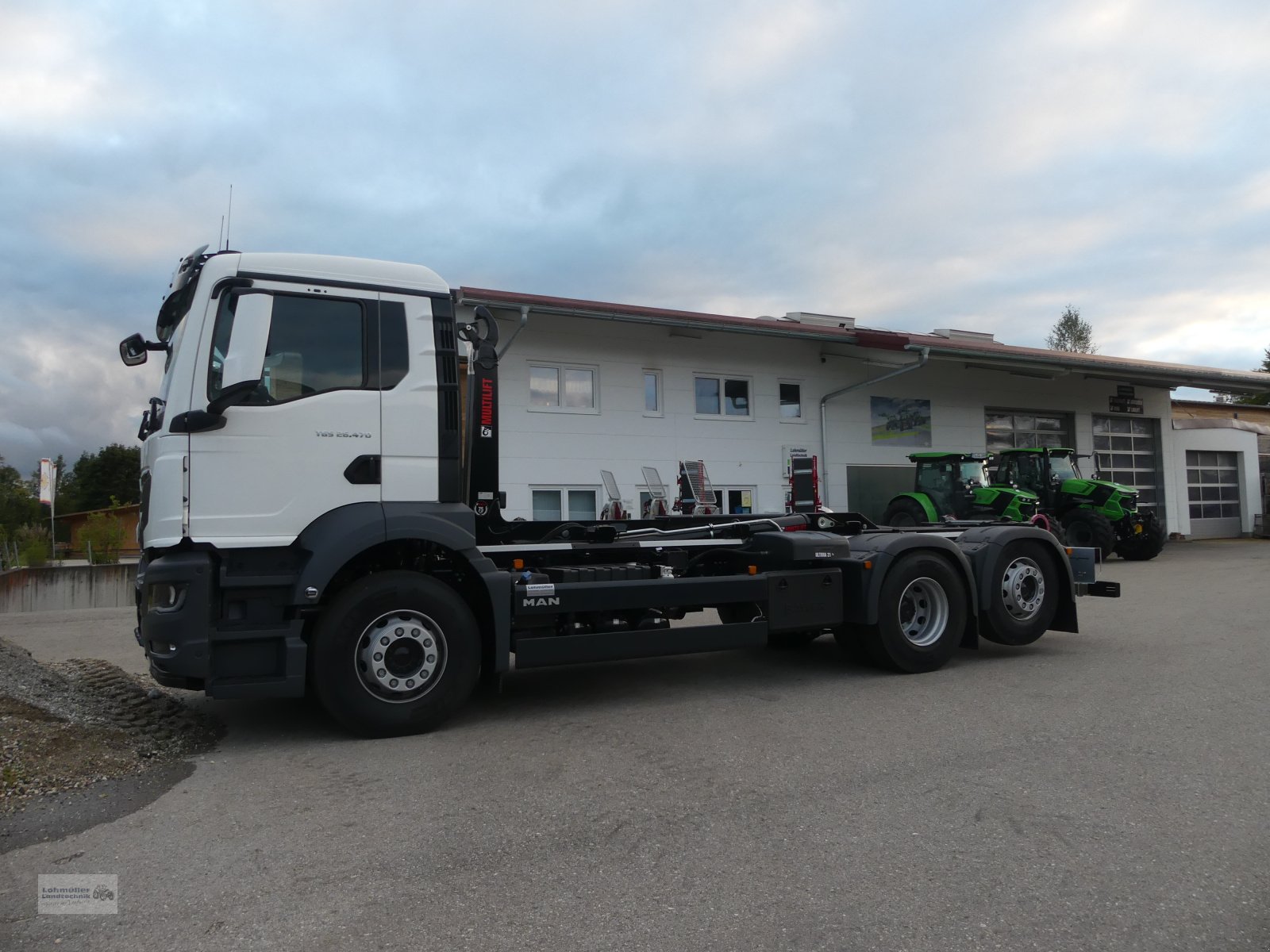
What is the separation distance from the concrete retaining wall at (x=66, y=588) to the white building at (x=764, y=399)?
285 inches

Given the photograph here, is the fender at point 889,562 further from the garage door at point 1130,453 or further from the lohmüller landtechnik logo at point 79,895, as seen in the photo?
the garage door at point 1130,453

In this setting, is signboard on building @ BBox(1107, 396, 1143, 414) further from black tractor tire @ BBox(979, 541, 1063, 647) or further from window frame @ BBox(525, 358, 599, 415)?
black tractor tire @ BBox(979, 541, 1063, 647)

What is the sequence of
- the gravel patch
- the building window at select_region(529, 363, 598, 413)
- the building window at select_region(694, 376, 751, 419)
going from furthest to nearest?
the building window at select_region(694, 376, 751, 419)
the building window at select_region(529, 363, 598, 413)
the gravel patch

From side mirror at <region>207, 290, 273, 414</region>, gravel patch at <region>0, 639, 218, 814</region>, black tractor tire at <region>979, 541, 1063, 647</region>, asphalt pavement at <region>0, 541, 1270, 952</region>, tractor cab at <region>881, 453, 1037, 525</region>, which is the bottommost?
asphalt pavement at <region>0, 541, 1270, 952</region>

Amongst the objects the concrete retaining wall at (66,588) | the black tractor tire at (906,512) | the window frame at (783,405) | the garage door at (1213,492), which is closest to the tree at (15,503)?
the concrete retaining wall at (66,588)

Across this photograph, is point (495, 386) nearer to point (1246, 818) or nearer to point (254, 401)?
point (254, 401)

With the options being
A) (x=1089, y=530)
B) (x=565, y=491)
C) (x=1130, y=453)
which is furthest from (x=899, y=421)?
(x=1130, y=453)

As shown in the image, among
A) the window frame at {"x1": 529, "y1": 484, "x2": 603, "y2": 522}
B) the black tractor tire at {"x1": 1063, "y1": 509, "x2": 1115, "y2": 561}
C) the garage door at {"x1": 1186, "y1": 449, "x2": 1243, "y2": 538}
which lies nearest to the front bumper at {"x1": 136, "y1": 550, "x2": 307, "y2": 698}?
the window frame at {"x1": 529, "y1": 484, "x2": 603, "y2": 522}

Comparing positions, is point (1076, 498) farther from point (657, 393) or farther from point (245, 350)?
point (245, 350)

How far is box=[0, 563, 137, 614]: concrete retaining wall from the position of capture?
15766 millimetres

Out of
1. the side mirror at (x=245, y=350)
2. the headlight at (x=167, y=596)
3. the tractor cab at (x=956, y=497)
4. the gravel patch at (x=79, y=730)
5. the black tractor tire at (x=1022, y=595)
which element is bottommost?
the gravel patch at (x=79, y=730)

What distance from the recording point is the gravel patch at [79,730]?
4.72 m

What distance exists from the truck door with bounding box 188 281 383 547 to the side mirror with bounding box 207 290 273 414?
0.04m

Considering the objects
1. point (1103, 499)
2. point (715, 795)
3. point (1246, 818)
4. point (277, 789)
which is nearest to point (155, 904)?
point (277, 789)
